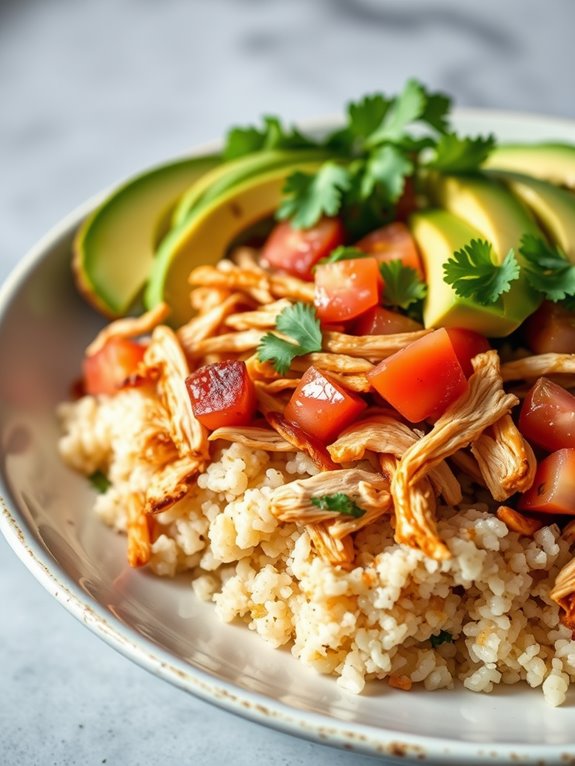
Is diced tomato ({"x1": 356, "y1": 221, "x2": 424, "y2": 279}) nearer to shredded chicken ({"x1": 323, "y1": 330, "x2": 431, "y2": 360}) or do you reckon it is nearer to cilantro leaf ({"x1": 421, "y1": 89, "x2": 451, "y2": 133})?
shredded chicken ({"x1": 323, "y1": 330, "x2": 431, "y2": 360})

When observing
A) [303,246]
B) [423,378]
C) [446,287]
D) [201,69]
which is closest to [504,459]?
[423,378]

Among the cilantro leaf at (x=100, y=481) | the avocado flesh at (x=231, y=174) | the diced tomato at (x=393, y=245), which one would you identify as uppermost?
the avocado flesh at (x=231, y=174)

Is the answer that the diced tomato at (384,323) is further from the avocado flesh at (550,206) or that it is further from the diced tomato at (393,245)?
the avocado flesh at (550,206)

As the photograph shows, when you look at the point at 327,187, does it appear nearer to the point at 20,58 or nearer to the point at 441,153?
the point at 441,153

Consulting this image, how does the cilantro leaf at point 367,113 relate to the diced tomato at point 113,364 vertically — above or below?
above

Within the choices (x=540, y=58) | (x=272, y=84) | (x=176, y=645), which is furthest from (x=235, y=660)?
(x=540, y=58)

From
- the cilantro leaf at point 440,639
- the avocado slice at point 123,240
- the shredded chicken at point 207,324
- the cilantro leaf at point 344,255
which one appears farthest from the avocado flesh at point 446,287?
the avocado slice at point 123,240

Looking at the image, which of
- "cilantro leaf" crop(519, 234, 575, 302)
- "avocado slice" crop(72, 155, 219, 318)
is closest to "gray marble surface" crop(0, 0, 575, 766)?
"avocado slice" crop(72, 155, 219, 318)
